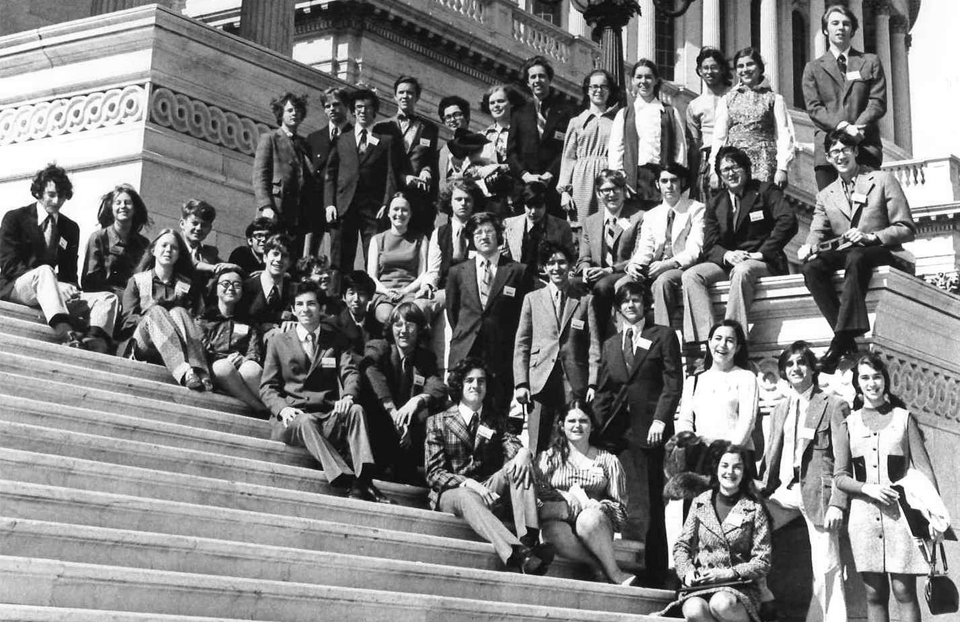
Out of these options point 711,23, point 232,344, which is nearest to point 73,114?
point 232,344

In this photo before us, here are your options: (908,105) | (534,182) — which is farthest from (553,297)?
(908,105)

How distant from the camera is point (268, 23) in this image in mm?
21812

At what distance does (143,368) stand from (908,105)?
6571cm

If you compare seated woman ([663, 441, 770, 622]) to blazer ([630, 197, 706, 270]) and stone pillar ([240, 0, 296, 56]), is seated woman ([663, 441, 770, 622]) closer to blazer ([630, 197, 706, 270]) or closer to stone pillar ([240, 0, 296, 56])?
blazer ([630, 197, 706, 270])

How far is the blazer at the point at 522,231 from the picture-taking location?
12953 millimetres

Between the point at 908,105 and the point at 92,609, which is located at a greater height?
the point at 908,105

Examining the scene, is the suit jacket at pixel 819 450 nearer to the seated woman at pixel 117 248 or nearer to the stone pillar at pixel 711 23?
the seated woman at pixel 117 248

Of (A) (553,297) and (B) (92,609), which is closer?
(B) (92,609)

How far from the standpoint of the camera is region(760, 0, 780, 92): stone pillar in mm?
65188

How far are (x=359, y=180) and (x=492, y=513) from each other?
4.43 m

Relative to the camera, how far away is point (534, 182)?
13.3 meters

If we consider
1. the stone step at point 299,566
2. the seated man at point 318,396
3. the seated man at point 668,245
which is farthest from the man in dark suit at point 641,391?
the seated man at point 318,396

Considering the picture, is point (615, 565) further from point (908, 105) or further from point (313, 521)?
point (908, 105)

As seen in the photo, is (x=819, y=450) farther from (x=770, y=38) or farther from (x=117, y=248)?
(x=770, y=38)
